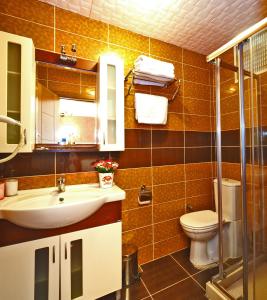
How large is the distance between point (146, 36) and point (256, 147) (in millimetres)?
1471

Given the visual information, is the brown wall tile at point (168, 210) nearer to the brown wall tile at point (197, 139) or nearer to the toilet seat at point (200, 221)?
the toilet seat at point (200, 221)

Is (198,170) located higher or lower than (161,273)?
higher

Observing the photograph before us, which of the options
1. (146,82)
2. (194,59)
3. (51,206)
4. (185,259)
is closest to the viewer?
(51,206)

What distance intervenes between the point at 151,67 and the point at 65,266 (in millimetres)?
1670

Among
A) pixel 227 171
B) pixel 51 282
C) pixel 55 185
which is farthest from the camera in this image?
pixel 227 171

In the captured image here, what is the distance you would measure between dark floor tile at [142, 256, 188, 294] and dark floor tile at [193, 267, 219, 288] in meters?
0.11

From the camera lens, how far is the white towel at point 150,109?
1.59 metres

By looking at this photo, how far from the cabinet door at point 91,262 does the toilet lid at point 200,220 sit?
74 cm

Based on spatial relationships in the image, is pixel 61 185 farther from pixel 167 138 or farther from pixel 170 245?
pixel 170 245

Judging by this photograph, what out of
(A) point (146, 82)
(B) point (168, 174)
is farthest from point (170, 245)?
(A) point (146, 82)

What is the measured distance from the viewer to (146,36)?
1.73 metres

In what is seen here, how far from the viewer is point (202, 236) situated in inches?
61.4

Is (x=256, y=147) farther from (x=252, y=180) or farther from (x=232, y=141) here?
(x=232, y=141)

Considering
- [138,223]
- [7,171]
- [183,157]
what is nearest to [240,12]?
[183,157]
